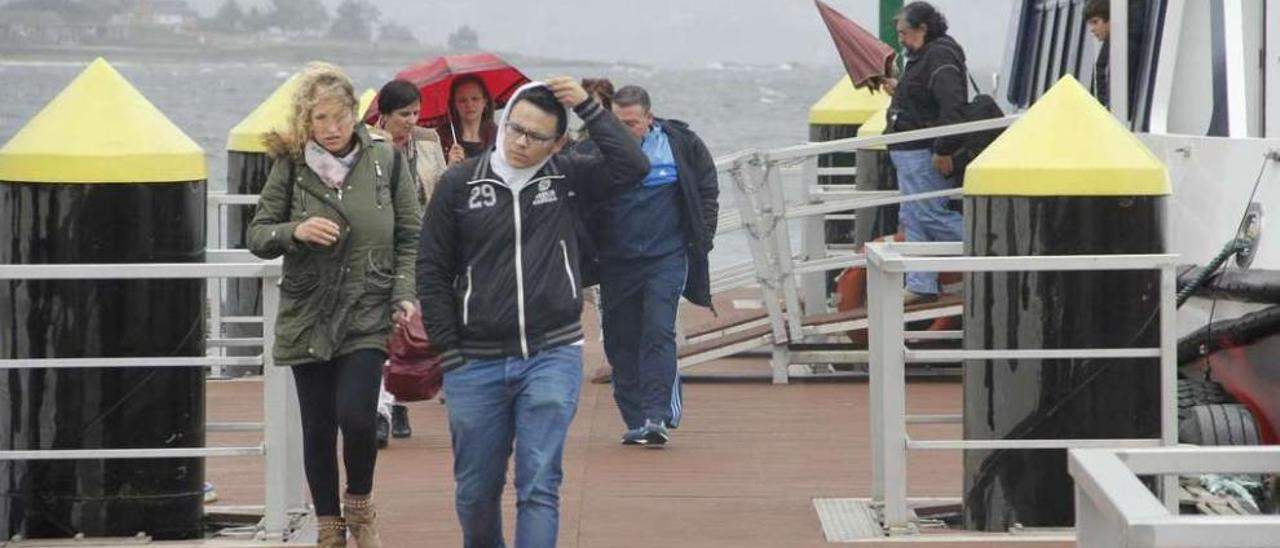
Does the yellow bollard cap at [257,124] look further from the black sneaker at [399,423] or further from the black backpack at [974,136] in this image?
the black backpack at [974,136]

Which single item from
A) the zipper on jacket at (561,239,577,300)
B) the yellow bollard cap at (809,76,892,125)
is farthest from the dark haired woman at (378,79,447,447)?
the yellow bollard cap at (809,76,892,125)

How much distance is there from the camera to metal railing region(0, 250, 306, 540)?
7855 mm

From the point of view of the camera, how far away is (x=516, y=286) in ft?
23.3

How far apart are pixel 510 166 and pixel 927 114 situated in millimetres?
6872

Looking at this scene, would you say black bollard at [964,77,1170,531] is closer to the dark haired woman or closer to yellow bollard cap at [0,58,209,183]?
the dark haired woman

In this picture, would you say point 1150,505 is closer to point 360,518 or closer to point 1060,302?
point 1060,302

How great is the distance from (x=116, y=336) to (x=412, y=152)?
2.26 metres

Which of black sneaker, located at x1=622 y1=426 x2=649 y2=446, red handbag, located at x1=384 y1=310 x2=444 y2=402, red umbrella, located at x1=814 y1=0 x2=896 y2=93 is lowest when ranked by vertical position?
black sneaker, located at x1=622 y1=426 x2=649 y2=446

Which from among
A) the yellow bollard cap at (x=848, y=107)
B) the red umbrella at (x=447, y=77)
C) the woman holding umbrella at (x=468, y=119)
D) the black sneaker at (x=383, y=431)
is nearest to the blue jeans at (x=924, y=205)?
the red umbrella at (x=447, y=77)

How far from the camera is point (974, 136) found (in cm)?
1359

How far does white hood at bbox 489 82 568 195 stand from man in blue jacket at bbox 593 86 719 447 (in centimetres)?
355

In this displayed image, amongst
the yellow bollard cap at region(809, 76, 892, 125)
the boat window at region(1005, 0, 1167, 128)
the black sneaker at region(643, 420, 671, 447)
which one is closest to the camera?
the black sneaker at region(643, 420, 671, 447)

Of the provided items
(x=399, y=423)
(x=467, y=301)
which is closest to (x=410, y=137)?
(x=399, y=423)

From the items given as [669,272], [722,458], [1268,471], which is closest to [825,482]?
[722,458]
